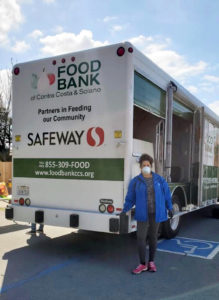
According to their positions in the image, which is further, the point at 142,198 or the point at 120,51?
the point at 120,51

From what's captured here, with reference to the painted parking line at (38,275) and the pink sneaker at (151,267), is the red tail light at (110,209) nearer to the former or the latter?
the pink sneaker at (151,267)

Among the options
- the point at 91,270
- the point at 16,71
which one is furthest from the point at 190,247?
the point at 16,71

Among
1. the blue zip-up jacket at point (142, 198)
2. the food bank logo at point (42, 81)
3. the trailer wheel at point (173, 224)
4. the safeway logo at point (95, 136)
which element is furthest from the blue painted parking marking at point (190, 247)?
the food bank logo at point (42, 81)

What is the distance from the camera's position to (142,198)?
4605 millimetres

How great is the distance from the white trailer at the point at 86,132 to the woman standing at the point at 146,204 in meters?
0.23

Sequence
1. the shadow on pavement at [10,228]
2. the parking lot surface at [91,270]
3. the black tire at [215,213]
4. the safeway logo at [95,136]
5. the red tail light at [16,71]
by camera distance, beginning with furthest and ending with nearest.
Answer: the black tire at [215,213] → the shadow on pavement at [10,228] → the red tail light at [16,71] → the safeway logo at [95,136] → the parking lot surface at [91,270]

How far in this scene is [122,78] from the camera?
4992mm

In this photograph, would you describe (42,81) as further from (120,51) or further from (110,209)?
(110,209)

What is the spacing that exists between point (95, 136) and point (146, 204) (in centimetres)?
134

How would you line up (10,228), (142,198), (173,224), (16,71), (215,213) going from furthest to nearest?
(215,213) < (10,228) < (173,224) < (16,71) < (142,198)

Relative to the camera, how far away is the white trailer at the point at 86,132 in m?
4.97

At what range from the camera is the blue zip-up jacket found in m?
4.60

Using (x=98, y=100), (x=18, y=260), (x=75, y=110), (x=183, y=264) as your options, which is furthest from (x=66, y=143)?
(x=183, y=264)

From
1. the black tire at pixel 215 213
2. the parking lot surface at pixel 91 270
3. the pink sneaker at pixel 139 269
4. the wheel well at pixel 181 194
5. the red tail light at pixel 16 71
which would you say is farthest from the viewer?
the black tire at pixel 215 213
